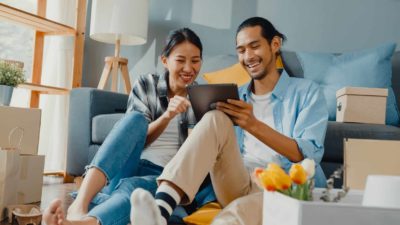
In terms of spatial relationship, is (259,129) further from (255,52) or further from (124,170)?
(124,170)

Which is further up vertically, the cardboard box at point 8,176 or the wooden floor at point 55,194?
the cardboard box at point 8,176

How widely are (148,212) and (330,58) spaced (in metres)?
1.83

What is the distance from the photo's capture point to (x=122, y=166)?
1.42 m

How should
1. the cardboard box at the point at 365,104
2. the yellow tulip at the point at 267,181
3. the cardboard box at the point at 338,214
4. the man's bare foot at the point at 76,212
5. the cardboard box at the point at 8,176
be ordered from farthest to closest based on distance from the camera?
the cardboard box at the point at 365,104 < the cardboard box at the point at 8,176 < the man's bare foot at the point at 76,212 < the yellow tulip at the point at 267,181 < the cardboard box at the point at 338,214

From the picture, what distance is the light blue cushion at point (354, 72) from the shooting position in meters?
2.30

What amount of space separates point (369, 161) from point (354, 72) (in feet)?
2.54

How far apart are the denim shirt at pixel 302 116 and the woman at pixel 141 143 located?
25 centimetres

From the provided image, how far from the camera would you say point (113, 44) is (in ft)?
11.2

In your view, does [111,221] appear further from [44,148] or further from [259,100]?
[44,148]

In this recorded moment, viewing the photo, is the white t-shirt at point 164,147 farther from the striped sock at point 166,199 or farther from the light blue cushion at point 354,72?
the light blue cushion at point 354,72

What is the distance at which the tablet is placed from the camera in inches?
51.1

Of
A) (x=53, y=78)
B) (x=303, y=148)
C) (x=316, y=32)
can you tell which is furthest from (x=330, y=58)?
(x=53, y=78)

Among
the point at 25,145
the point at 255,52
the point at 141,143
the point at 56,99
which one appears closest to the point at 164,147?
the point at 141,143

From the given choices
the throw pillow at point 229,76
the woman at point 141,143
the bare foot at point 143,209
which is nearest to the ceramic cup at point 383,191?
the bare foot at point 143,209
